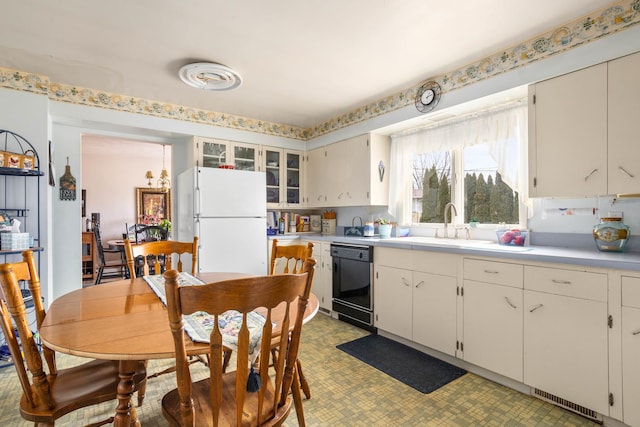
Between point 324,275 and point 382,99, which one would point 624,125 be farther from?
point 324,275

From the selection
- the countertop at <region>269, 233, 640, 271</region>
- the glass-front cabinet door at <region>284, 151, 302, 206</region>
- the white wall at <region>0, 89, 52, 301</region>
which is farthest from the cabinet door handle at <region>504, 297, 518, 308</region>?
the white wall at <region>0, 89, 52, 301</region>

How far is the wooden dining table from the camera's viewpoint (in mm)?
979

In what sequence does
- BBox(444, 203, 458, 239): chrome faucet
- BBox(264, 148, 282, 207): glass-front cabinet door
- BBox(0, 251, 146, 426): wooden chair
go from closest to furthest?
BBox(0, 251, 146, 426): wooden chair
BBox(444, 203, 458, 239): chrome faucet
BBox(264, 148, 282, 207): glass-front cabinet door

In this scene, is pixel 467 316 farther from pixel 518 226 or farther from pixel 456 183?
pixel 456 183

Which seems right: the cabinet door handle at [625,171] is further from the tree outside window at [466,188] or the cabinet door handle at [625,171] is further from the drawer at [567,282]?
the tree outside window at [466,188]

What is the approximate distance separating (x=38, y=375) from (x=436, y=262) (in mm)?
2322

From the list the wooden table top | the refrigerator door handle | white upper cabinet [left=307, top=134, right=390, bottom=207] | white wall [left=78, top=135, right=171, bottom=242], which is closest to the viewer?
the wooden table top

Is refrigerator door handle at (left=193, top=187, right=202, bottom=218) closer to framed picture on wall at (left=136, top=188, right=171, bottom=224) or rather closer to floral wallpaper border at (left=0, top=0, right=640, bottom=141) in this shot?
floral wallpaper border at (left=0, top=0, right=640, bottom=141)

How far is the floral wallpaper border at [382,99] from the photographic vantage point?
1900 millimetres

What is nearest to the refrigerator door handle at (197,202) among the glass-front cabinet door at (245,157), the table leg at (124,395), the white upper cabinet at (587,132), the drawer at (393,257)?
the glass-front cabinet door at (245,157)

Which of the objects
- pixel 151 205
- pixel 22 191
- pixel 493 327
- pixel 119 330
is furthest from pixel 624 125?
pixel 151 205

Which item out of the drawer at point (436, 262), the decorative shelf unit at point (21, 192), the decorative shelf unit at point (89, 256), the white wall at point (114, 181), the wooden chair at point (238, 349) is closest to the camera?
the wooden chair at point (238, 349)

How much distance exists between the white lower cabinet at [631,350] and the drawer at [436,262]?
2.95ft

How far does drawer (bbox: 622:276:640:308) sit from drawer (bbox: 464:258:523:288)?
467 mm
